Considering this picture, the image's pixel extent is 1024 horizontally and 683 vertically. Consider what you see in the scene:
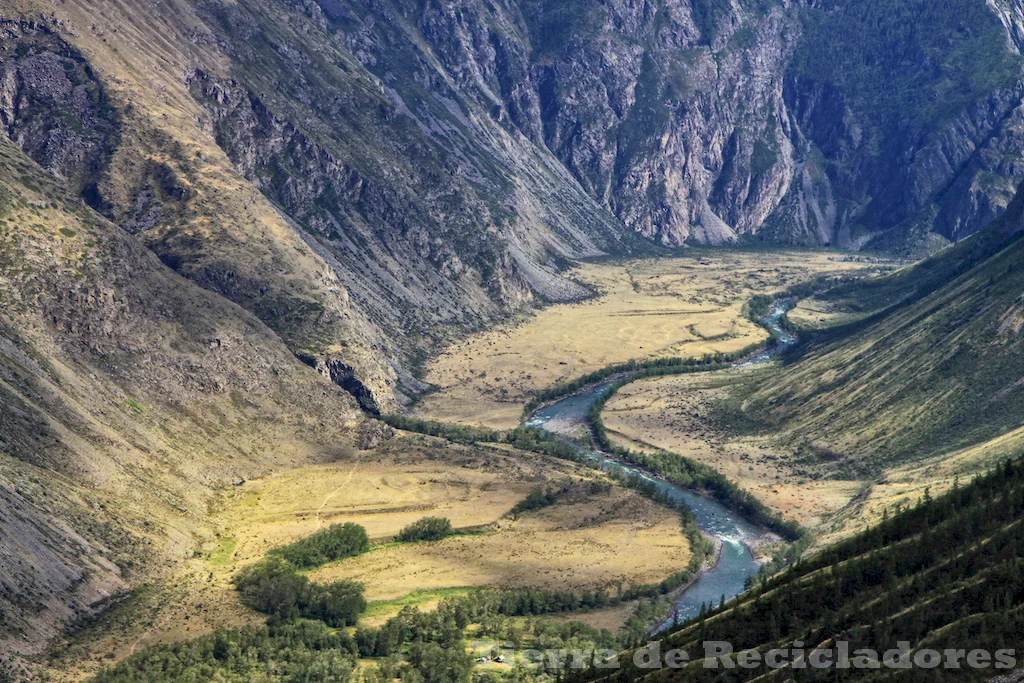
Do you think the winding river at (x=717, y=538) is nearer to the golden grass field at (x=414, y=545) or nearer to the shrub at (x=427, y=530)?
the golden grass field at (x=414, y=545)

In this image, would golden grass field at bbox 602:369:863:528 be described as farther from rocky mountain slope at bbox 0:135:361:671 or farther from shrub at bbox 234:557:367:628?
shrub at bbox 234:557:367:628

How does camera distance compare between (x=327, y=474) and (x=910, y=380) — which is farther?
(x=910, y=380)

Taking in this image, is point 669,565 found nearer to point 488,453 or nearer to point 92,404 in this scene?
point 488,453

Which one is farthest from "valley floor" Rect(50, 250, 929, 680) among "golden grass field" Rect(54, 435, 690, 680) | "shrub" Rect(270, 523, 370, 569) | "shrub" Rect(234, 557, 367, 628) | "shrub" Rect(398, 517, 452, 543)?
"shrub" Rect(398, 517, 452, 543)

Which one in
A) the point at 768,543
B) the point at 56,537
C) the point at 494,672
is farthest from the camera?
the point at 768,543

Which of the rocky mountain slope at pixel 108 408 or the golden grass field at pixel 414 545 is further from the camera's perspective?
the rocky mountain slope at pixel 108 408

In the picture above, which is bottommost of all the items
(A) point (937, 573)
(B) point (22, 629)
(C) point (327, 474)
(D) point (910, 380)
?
(A) point (937, 573)

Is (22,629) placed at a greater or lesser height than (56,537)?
lesser

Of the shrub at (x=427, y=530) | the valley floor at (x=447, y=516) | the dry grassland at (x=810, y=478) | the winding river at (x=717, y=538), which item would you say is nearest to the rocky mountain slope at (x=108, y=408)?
the valley floor at (x=447, y=516)

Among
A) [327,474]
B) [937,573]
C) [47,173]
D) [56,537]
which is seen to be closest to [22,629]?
[56,537]

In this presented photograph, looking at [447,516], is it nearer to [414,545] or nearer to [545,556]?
[414,545]

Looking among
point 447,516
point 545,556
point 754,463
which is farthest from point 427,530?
point 754,463
